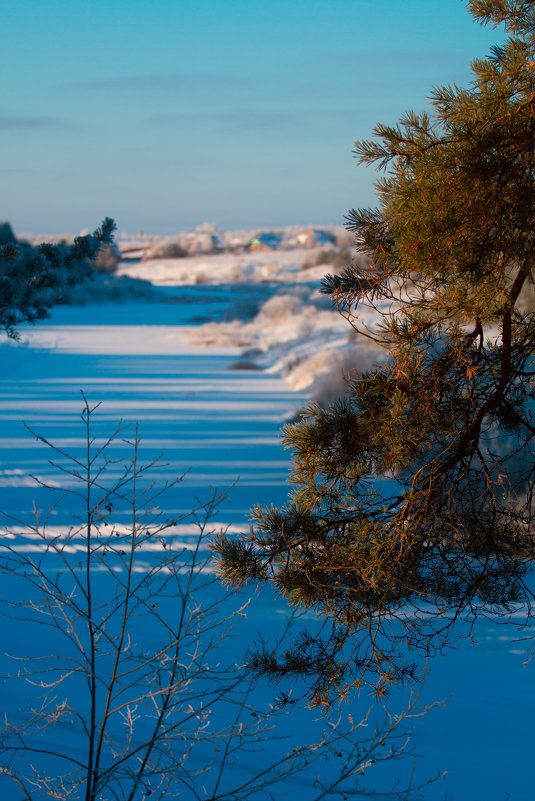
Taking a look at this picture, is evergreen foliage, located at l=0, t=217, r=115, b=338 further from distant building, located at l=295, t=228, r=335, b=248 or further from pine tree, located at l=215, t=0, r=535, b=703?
distant building, located at l=295, t=228, r=335, b=248

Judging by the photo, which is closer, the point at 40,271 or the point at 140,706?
the point at 140,706

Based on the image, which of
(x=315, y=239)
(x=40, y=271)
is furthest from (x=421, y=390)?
(x=315, y=239)

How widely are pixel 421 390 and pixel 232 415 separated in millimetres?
9661

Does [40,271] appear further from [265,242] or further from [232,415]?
[265,242]

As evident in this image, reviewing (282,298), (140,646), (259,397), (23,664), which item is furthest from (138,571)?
(282,298)

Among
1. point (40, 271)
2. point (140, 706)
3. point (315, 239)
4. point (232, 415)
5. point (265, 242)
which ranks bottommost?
point (140, 706)

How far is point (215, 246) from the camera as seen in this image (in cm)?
7131

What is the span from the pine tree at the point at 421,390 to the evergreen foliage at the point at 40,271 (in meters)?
4.07

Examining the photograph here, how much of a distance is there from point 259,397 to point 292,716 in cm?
1033

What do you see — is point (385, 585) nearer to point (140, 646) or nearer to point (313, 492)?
point (313, 492)

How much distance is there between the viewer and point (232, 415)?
489 inches

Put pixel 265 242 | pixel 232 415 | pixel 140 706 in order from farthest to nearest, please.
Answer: pixel 265 242 → pixel 232 415 → pixel 140 706

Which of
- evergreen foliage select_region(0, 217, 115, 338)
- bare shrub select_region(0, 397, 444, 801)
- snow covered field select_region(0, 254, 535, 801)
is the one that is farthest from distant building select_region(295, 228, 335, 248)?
bare shrub select_region(0, 397, 444, 801)

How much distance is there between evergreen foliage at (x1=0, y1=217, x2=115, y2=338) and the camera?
6348mm
